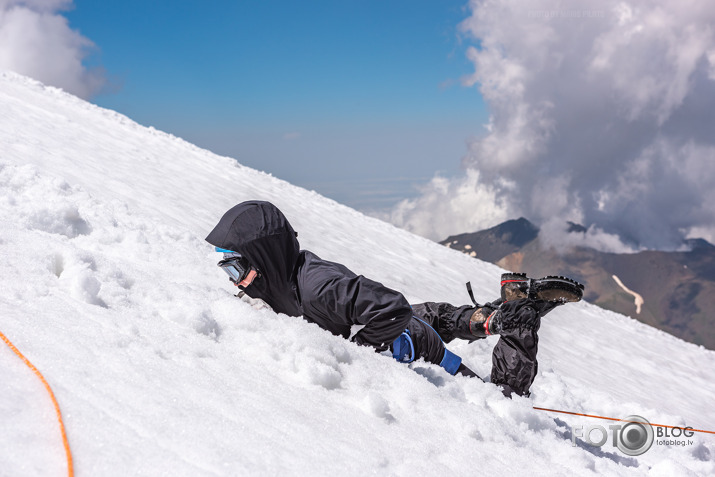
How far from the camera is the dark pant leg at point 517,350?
14.1ft

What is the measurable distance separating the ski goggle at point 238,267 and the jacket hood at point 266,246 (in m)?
0.05

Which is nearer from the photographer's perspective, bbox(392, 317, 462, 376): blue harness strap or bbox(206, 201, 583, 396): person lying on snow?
bbox(206, 201, 583, 396): person lying on snow

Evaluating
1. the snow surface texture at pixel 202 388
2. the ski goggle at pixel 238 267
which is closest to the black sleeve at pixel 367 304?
the snow surface texture at pixel 202 388

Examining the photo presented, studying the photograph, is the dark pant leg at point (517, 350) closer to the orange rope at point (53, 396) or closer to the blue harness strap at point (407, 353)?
the blue harness strap at point (407, 353)

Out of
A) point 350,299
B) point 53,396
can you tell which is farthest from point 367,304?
point 53,396

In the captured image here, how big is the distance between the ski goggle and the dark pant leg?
233cm

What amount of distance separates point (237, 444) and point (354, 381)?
1.10m

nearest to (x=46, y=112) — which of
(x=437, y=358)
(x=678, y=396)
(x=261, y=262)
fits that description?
(x=261, y=262)

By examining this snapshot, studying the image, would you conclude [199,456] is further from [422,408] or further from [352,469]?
[422,408]

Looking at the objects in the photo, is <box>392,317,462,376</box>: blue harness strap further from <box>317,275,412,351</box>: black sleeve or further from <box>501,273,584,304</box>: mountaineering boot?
<box>501,273,584,304</box>: mountaineering boot

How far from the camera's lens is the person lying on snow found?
12.2ft

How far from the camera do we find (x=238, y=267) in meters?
3.87

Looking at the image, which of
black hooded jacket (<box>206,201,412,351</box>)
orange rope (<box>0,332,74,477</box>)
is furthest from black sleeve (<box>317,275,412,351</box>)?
orange rope (<box>0,332,74,477</box>)

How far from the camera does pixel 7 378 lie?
231cm
